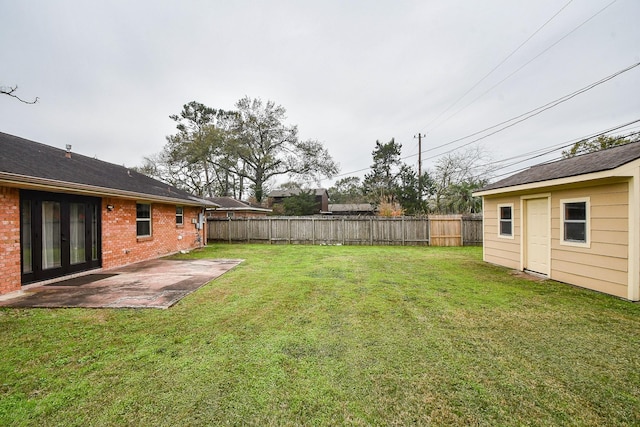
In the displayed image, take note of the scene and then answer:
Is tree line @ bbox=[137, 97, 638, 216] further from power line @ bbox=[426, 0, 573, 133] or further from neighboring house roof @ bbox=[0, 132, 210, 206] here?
neighboring house roof @ bbox=[0, 132, 210, 206]

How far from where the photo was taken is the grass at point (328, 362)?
2008 millimetres

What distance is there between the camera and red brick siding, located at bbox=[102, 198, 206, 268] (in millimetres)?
7414

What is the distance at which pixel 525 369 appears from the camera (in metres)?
2.56

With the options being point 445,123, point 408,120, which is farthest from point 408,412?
point 408,120

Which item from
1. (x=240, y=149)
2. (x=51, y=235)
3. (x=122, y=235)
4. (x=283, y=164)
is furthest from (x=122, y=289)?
(x=283, y=164)

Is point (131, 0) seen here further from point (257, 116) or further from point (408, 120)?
point (408, 120)

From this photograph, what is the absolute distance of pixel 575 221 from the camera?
225 inches

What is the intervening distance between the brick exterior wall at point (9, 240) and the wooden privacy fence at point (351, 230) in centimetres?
1003

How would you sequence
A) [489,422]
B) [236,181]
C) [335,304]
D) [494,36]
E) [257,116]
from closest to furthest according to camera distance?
[489,422]
[335,304]
[494,36]
[257,116]
[236,181]

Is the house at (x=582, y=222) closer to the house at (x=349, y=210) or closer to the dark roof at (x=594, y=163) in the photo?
the dark roof at (x=594, y=163)

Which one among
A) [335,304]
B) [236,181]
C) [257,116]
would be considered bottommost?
[335,304]

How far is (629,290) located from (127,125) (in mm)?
25876

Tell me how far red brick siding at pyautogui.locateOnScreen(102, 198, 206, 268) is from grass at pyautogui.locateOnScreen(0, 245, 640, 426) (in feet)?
12.1

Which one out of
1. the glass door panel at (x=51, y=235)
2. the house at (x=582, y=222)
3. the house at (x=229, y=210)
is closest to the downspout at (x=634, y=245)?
the house at (x=582, y=222)
